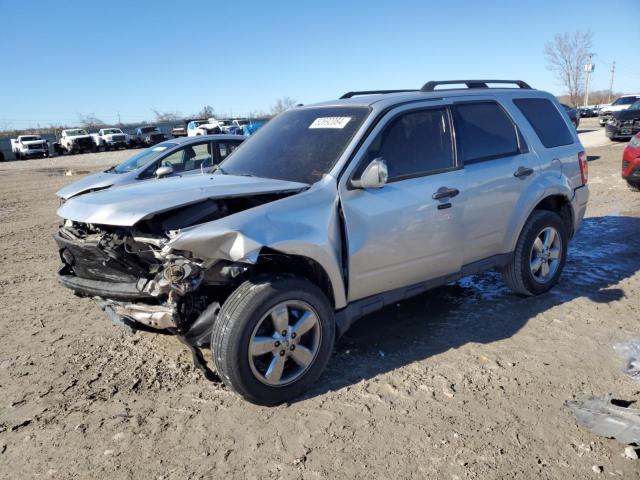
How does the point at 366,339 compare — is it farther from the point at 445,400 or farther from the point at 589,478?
the point at 589,478

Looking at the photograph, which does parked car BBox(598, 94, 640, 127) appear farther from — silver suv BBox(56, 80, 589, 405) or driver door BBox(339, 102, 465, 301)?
driver door BBox(339, 102, 465, 301)

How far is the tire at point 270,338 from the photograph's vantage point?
307 cm

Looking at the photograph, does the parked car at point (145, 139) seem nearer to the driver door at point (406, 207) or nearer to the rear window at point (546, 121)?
the rear window at point (546, 121)

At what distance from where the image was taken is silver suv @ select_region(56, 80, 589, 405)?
10.3 ft

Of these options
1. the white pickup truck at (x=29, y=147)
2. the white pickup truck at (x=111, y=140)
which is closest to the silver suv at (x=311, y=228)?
the white pickup truck at (x=29, y=147)

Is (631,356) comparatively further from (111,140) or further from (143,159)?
(111,140)

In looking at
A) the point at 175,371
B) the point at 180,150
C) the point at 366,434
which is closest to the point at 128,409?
the point at 175,371

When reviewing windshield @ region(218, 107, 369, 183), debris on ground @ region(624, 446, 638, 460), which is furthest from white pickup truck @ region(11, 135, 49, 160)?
debris on ground @ region(624, 446, 638, 460)

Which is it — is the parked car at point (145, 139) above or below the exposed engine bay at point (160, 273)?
below

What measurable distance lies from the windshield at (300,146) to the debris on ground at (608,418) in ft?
7.28

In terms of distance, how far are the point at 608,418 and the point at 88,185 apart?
7768 millimetres

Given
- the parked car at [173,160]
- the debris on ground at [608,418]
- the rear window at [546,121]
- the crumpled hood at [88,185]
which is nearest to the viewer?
the debris on ground at [608,418]

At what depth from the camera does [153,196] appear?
3.37 m

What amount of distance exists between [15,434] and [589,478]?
3.25m
